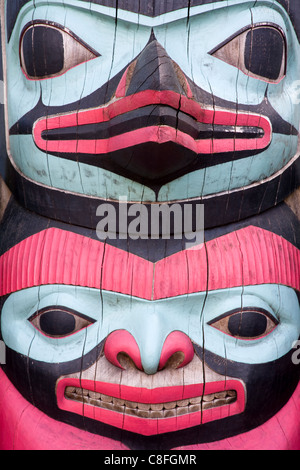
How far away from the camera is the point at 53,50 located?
2547mm

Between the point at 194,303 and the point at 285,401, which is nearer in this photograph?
the point at 194,303

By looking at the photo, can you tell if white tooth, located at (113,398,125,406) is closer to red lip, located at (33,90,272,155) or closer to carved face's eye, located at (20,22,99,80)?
red lip, located at (33,90,272,155)

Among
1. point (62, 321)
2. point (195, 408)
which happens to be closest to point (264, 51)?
point (62, 321)

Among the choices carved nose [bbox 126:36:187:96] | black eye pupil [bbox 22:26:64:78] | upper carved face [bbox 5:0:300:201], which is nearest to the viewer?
carved nose [bbox 126:36:187:96]

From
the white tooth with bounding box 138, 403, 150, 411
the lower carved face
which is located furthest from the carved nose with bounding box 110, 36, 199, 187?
the white tooth with bounding box 138, 403, 150, 411

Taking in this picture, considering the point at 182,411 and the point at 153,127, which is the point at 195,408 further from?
the point at 153,127

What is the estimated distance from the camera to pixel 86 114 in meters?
2.49

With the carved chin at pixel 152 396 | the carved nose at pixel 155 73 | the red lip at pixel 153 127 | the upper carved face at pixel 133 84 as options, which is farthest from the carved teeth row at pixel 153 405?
the carved nose at pixel 155 73

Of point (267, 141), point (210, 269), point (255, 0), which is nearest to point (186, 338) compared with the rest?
point (210, 269)

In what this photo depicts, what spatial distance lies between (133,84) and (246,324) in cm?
113

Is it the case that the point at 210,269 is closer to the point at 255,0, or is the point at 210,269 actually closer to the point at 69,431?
the point at 69,431

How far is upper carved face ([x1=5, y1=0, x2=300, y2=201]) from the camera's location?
244 centimetres

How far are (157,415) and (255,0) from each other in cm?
182

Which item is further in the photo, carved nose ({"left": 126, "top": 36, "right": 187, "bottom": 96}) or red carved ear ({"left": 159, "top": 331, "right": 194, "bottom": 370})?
red carved ear ({"left": 159, "top": 331, "right": 194, "bottom": 370})
